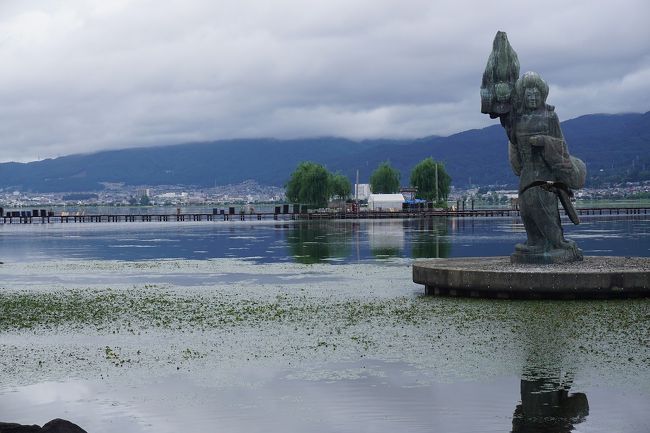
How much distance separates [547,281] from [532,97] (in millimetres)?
5643

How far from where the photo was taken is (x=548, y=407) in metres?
13.4

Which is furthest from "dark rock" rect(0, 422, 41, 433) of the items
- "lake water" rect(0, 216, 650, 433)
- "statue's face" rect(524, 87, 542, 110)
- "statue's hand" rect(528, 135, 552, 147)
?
"statue's face" rect(524, 87, 542, 110)

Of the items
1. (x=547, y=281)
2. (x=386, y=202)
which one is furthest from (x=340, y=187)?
(x=547, y=281)

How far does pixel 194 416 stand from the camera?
1361cm

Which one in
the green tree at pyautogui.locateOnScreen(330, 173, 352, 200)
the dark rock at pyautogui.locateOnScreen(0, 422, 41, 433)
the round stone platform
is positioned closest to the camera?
the dark rock at pyautogui.locateOnScreen(0, 422, 41, 433)

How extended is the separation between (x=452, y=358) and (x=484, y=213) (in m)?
129

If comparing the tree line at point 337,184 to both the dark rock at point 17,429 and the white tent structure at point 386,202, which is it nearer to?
the white tent structure at point 386,202

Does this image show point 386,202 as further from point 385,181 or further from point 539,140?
point 539,140

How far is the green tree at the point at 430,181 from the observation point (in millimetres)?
166625

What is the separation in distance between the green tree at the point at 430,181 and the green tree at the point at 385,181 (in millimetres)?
8334

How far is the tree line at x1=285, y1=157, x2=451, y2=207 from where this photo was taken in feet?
528

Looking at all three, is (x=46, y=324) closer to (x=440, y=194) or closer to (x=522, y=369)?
(x=522, y=369)

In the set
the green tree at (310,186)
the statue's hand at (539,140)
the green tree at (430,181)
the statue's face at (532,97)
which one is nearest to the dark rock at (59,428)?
the statue's hand at (539,140)

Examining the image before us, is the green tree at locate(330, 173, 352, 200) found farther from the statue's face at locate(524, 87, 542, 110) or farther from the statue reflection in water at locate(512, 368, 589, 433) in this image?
the statue reflection in water at locate(512, 368, 589, 433)
